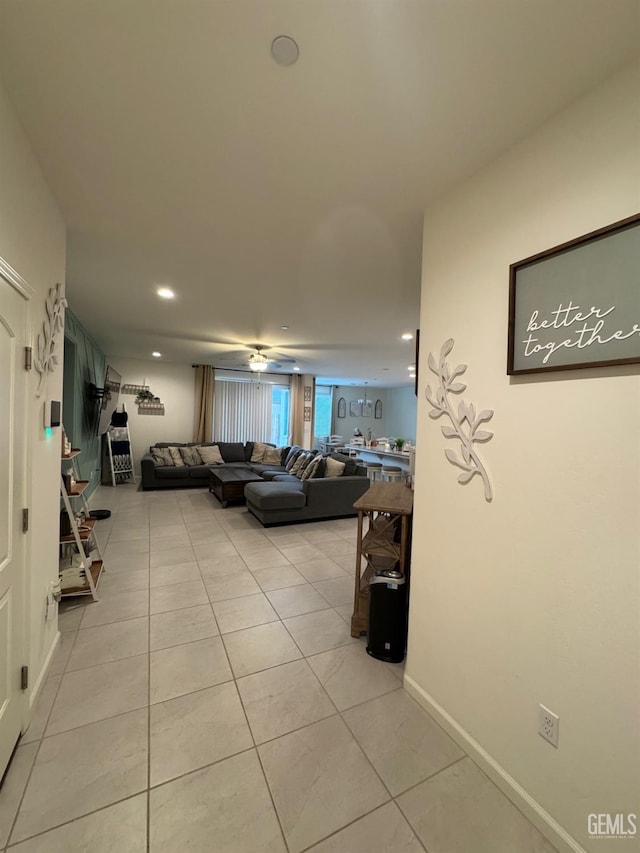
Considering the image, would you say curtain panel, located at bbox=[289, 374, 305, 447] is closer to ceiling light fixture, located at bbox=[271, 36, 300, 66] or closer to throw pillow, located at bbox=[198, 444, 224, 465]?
throw pillow, located at bbox=[198, 444, 224, 465]

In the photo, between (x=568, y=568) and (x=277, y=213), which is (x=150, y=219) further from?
(x=568, y=568)

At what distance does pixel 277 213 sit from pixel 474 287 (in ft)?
3.81

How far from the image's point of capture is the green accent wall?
4.02 meters

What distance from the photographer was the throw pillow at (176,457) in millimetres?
6614

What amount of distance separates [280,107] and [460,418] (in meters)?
1.41

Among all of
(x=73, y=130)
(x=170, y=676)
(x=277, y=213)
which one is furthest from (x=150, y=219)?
(x=170, y=676)

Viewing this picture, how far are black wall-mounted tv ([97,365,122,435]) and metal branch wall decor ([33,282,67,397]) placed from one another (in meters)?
3.90

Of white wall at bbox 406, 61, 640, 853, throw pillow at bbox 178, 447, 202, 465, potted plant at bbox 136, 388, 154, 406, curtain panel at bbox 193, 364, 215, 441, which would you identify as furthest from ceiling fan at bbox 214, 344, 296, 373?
white wall at bbox 406, 61, 640, 853

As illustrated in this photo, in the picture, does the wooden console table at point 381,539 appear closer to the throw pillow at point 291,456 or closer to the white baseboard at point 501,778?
the white baseboard at point 501,778

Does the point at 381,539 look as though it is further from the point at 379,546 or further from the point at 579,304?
the point at 579,304

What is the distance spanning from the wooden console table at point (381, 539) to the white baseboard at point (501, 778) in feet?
1.78

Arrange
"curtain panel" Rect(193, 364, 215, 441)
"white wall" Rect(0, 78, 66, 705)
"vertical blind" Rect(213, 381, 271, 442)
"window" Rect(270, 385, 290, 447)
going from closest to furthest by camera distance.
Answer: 1. "white wall" Rect(0, 78, 66, 705)
2. "curtain panel" Rect(193, 364, 215, 441)
3. "vertical blind" Rect(213, 381, 271, 442)
4. "window" Rect(270, 385, 290, 447)

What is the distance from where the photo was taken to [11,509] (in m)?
1.35

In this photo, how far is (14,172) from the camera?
51.1 inches
